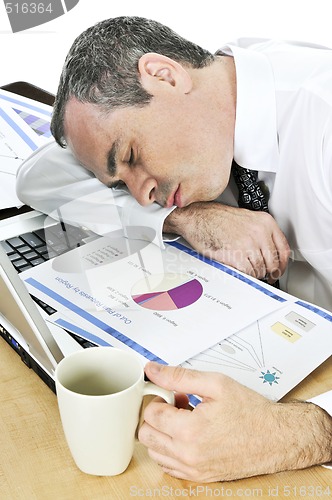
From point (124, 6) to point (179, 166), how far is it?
80.2 inches

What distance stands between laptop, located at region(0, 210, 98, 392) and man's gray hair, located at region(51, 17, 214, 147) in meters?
0.23

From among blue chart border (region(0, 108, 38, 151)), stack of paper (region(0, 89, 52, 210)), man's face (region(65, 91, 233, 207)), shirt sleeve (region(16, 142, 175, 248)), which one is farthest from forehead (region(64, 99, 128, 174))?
blue chart border (region(0, 108, 38, 151))

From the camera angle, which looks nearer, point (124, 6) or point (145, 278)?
point (145, 278)

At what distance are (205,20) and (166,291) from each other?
7.48ft

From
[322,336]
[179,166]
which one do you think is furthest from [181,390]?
[179,166]

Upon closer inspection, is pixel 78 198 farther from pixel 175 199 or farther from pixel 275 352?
pixel 275 352

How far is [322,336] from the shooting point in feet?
3.25

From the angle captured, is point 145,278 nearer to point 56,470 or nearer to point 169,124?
point 169,124

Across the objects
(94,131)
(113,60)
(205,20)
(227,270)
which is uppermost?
(113,60)

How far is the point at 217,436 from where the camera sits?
784 mm

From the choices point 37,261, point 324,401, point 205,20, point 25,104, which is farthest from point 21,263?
point 205,20

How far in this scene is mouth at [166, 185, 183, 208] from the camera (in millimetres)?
1318

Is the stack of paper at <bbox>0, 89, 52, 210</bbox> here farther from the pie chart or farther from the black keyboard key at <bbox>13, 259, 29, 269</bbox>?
the pie chart

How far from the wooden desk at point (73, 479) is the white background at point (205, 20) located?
2.38 meters
